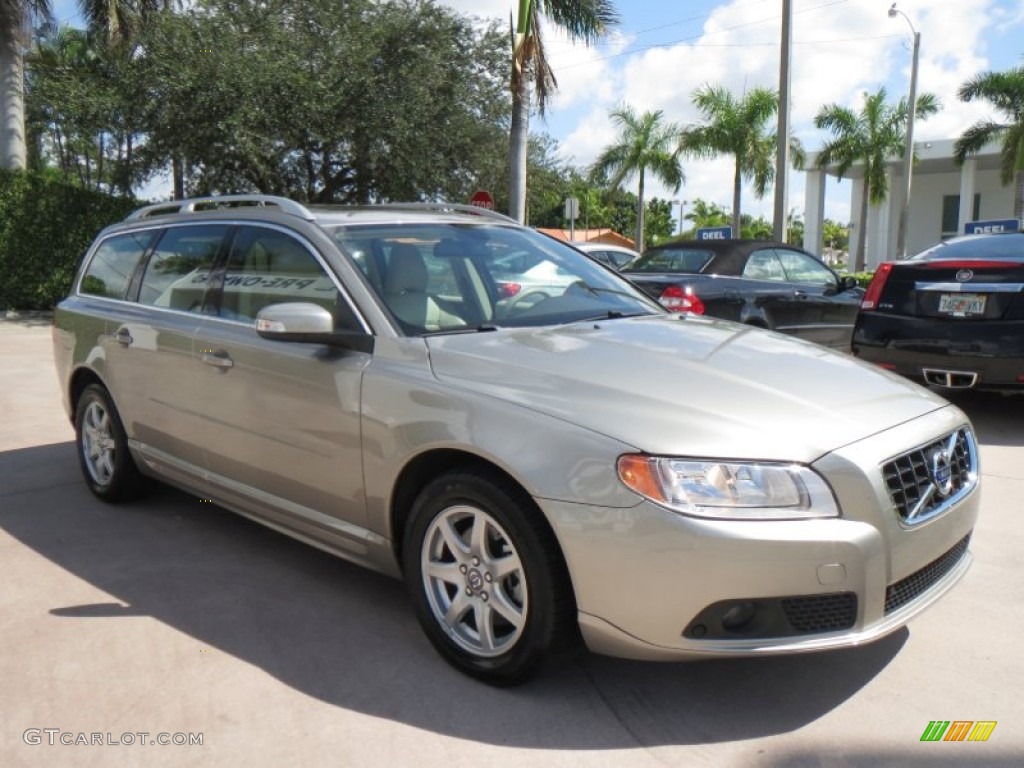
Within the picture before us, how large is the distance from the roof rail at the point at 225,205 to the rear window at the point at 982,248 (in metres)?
5.36

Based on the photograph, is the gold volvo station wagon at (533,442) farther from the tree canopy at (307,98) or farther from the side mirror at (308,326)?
the tree canopy at (307,98)

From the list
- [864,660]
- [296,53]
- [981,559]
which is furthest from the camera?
[296,53]

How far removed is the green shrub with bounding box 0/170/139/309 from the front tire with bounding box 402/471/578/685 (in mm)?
15946

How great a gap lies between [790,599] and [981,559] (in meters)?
2.20

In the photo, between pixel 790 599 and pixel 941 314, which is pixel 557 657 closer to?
pixel 790 599

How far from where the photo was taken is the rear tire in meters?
5.11

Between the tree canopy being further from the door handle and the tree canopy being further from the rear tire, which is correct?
the door handle

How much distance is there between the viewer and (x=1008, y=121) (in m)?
31.8

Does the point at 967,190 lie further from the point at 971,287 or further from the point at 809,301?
the point at 971,287

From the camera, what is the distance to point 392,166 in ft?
70.7

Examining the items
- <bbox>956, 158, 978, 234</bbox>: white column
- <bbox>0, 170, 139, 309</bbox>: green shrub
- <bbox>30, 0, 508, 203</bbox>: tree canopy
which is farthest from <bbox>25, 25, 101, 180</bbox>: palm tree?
<bbox>956, 158, 978, 234</bbox>: white column

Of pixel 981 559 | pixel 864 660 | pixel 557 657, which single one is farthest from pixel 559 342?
pixel 981 559

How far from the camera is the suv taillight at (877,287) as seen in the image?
296 inches

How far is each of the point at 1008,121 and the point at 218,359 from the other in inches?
1351
